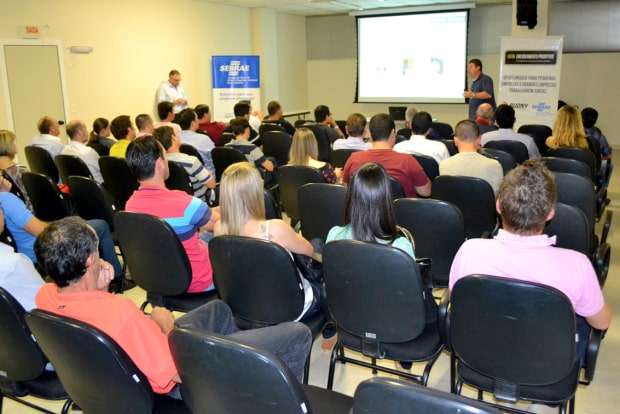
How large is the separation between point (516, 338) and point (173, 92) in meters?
9.09

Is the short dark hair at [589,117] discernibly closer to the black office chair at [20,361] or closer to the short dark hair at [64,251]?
the short dark hair at [64,251]

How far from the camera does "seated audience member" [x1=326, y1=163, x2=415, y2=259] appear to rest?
2.31m

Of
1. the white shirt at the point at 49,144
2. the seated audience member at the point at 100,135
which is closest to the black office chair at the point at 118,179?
the white shirt at the point at 49,144

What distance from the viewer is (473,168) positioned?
3840 mm

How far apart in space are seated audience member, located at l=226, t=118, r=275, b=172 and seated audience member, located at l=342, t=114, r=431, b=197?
1.65 m

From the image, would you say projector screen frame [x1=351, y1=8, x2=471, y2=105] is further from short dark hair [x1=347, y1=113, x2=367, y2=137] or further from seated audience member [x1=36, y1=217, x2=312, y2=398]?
seated audience member [x1=36, y1=217, x2=312, y2=398]

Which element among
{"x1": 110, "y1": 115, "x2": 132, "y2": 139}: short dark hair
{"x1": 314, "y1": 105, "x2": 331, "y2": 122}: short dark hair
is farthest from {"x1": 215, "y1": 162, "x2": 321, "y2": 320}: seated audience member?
{"x1": 314, "y1": 105, "x2": 331, "y2": 122}: short dark hair

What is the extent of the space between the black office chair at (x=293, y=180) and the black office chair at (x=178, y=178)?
803 millimetres

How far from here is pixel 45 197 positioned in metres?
4.14

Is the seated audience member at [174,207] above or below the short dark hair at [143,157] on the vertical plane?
below

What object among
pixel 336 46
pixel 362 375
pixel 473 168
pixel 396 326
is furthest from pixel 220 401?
pixel 336 46

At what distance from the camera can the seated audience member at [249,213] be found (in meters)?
2.49

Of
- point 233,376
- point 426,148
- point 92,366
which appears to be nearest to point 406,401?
point 233,376

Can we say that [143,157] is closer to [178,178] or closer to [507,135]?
[178,178]
